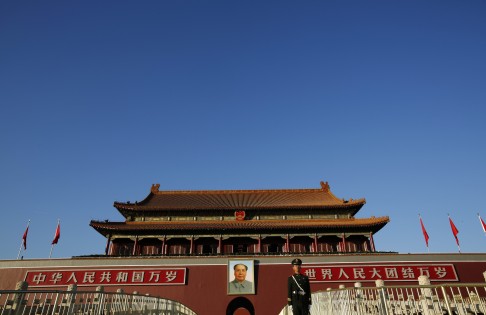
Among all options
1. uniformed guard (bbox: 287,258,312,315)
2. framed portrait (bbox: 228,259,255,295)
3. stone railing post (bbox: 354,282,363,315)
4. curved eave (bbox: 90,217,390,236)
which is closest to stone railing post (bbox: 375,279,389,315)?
stone railing post (bbox: 354,282,363,315)

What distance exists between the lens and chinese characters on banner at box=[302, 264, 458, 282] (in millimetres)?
18484

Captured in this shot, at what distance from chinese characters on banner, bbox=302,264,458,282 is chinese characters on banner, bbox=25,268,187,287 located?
801 cm

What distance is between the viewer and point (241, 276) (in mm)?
18688

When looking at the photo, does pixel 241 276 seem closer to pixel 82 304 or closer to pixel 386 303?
pixel 82 304

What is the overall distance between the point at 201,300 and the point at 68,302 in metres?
13.0

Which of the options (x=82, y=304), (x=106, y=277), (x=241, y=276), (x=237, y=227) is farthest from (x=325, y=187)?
(x=82, y=304)

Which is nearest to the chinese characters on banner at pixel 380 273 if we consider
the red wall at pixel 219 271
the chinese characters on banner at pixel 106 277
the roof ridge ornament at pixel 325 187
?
the red wall at pixel 219 271

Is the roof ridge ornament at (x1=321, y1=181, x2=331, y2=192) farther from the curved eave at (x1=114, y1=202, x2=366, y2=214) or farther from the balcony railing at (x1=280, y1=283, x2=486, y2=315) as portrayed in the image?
the balcony railing at (x1=280, y1=283, x2=486, y2=315)

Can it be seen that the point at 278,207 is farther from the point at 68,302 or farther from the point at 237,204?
the point at 68,302

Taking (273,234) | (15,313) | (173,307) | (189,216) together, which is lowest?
(15,313)

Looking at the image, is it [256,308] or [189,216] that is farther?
[189,216]

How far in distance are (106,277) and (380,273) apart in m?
16.3

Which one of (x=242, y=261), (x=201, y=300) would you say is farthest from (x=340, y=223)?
(x=201, y=300)

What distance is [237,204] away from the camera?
25562mm
